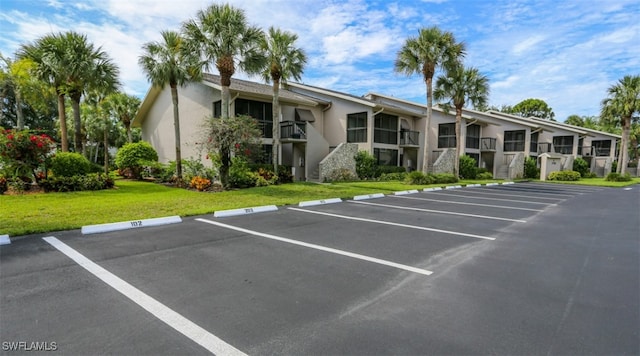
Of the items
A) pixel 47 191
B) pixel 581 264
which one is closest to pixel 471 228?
pixel 581 264

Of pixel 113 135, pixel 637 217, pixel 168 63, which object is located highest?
pixel 168 63

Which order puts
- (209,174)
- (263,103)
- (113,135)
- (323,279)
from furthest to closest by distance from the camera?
(113,135)
(263,103)
(209,174)
(323,279)

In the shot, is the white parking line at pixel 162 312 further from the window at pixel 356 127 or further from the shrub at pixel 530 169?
the shrub at pixel 530 169

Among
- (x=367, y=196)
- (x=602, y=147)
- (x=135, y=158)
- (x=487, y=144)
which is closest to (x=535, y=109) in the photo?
(x=602, y=147)

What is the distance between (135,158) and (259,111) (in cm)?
873

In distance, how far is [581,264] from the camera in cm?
510

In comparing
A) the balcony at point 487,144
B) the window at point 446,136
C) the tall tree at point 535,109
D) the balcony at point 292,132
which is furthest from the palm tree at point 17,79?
the tall tree at point 535,109

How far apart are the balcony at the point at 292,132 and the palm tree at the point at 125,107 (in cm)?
1610

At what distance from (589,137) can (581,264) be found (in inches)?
1904

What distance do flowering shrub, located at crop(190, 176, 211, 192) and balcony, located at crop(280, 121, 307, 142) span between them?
22.1ft

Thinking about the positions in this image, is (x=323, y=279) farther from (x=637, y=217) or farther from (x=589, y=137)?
(x=589, y=137)

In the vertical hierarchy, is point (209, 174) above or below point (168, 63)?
below

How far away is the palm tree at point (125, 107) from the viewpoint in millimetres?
28055

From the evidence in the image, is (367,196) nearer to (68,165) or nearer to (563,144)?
A: (68,165)
